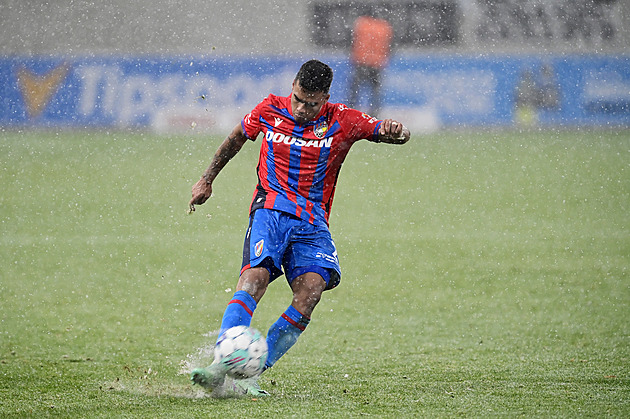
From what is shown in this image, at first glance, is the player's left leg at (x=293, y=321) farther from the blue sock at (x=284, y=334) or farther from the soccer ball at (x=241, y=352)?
the soccer ball at (x=241, y=352)

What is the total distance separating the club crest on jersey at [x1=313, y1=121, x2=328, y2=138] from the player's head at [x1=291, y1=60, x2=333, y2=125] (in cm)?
11

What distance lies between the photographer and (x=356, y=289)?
616 cm

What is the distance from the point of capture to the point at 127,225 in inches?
329

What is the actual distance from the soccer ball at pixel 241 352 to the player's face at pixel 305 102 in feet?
3.46

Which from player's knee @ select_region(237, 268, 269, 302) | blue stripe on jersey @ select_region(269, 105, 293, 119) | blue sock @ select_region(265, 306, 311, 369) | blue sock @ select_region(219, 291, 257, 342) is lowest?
blue sock @ select_region(265, 306, 311, 369)

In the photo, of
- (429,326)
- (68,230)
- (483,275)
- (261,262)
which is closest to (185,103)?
(68,230)

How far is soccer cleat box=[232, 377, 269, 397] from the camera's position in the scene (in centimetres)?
352

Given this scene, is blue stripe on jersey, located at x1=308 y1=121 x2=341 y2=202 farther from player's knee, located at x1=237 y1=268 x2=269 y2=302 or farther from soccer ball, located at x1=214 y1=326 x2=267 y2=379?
soccer ball, located at x1=214 y1=326 x2=267 y2=379

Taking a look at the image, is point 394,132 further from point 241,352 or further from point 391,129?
point 241,352

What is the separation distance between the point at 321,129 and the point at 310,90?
26 cm

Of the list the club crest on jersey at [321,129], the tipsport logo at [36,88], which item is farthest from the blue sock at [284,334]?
Answer: the tipsport logo at [36,88]

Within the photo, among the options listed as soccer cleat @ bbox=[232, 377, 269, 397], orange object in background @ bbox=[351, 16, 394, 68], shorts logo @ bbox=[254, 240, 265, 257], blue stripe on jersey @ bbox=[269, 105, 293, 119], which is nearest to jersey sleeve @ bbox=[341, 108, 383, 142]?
blue stripe on jersey @ bbox=[269, 105, 293, 119]

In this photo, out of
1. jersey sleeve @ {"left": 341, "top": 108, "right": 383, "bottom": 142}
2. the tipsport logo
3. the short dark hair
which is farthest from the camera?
the tipsport logo

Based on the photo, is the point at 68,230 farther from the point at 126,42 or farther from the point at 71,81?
the point at 126,42
